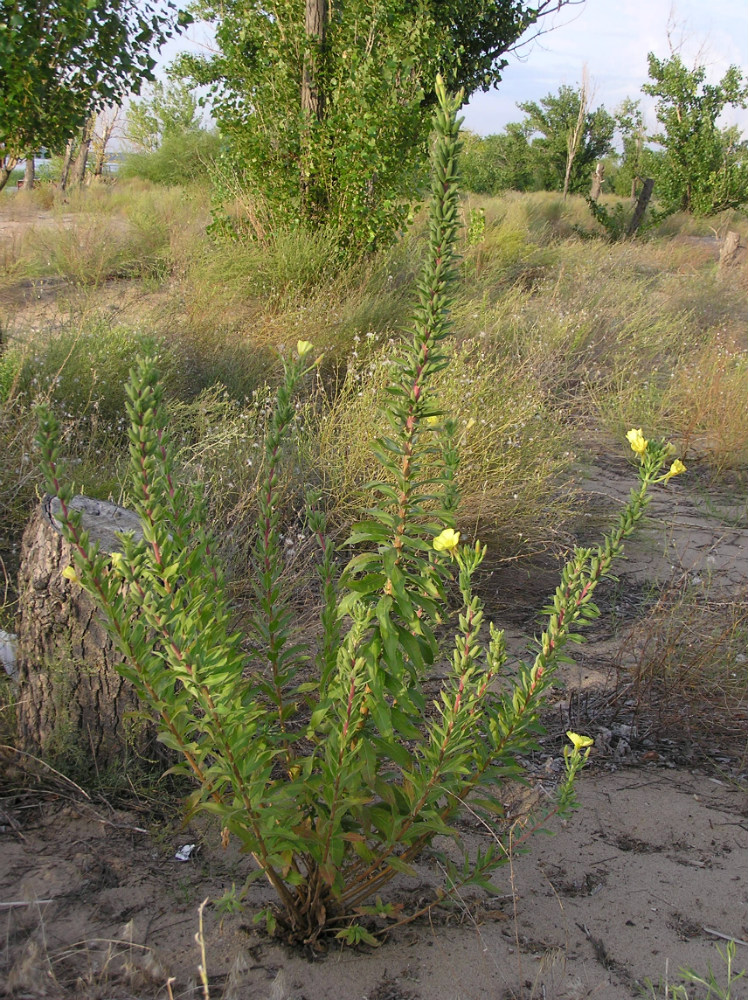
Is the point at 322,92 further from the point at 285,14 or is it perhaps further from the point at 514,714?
the point at 514,714

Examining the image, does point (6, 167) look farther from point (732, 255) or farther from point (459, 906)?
point (732, 255)

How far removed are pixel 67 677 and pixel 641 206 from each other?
1501cm

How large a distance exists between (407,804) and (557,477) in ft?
11.3

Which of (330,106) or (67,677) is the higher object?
(330,106)

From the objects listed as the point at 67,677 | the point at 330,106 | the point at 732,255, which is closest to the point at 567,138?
the point at 732,255

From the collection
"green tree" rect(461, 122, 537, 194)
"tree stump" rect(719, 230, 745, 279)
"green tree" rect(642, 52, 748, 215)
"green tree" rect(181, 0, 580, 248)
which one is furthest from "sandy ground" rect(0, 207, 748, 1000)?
"green tree" rect(461, 122, 537, 194)

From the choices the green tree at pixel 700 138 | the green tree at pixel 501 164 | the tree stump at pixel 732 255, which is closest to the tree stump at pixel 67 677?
the tree stump at pixel 732 255

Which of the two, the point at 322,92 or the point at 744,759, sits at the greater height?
the point at 322,92

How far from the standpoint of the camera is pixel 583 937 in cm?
182

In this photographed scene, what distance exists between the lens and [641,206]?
14570mm

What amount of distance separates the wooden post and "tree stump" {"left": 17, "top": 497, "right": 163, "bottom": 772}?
1432 centimetres

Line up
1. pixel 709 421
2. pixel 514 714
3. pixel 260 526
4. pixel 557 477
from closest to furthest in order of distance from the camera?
pixel 514 714, pixel 260 526, pixel 557 477, pixel 709 421

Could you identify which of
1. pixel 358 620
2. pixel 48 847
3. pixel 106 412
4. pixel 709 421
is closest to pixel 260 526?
pixel 358 620

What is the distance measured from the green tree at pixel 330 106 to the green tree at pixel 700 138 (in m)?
12.5
